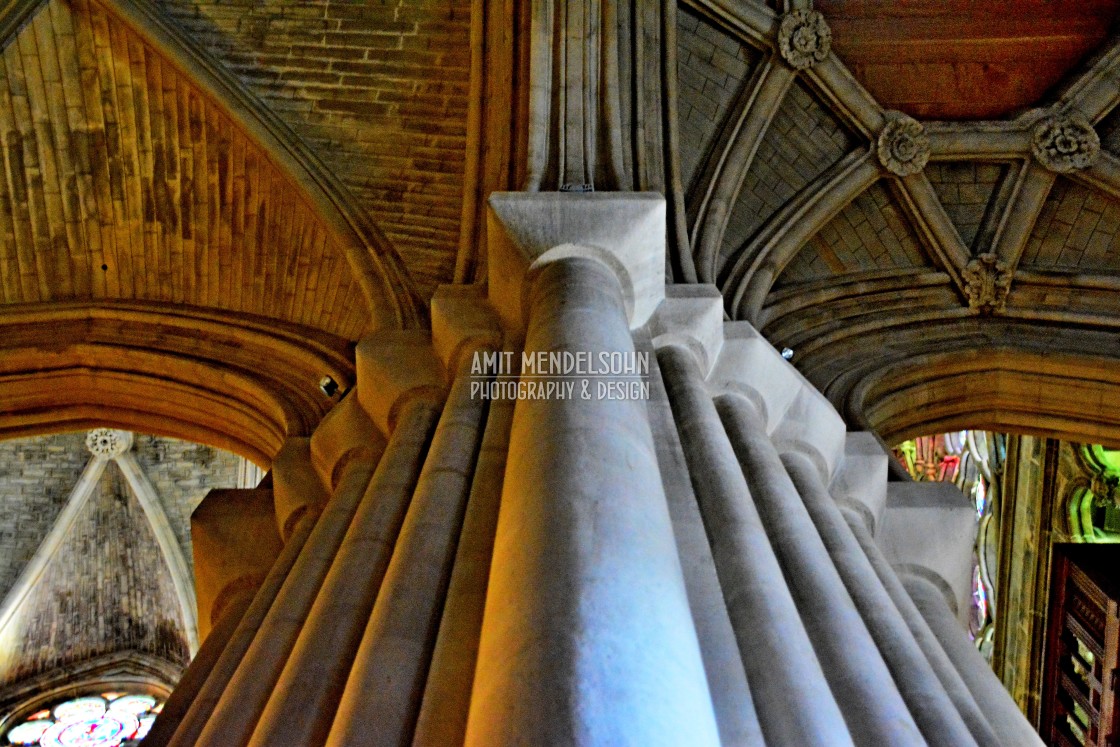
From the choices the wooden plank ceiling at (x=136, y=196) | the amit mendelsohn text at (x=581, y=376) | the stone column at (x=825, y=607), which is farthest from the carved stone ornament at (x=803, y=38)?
the amit mendelsohn text at (x=581, y=376)

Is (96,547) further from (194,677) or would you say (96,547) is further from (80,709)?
(194,677)

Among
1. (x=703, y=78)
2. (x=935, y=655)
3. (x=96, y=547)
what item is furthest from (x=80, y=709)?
(x=935, y=655)

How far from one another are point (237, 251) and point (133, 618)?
7.23 m

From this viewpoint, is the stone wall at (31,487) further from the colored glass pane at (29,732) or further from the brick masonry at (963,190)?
the brick masonry at (963,190)

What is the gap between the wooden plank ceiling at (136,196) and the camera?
6512mm

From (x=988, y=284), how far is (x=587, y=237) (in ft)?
11.8

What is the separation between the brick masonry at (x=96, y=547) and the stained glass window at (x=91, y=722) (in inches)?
21.9

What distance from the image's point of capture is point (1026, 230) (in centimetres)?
698

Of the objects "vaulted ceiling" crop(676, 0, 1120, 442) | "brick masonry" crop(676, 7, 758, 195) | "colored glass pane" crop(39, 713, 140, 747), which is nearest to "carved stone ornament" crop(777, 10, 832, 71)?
"vaulted ceiling" crop(676, 0, 1120, 442)

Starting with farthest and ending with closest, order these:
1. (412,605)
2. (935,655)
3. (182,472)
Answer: (182,472), (935,655), (412,605)

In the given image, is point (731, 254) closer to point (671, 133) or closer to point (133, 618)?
point (671, 133)

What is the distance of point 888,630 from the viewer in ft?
10.5

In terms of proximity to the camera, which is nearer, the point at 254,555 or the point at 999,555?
the point at 254,555

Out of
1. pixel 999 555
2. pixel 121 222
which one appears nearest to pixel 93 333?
pixel 121 222
